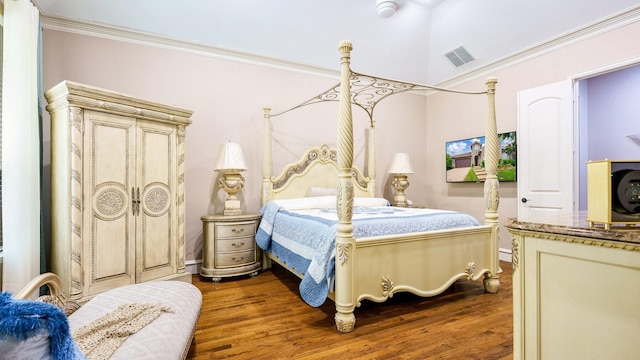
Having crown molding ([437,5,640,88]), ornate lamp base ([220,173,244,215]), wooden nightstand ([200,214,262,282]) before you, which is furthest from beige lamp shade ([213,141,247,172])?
crown molding ([437,5,640,88])

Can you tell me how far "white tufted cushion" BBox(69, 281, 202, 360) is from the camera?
1184 millimetres

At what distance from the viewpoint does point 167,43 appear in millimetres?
3461

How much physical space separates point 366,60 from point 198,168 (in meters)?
2.75

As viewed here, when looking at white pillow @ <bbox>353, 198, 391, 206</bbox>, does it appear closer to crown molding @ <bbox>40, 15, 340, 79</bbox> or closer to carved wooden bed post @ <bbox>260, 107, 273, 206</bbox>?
carved wooden bed post @ <bbox>260, 107, 273, 206</bbox>

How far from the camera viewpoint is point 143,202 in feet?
8.27

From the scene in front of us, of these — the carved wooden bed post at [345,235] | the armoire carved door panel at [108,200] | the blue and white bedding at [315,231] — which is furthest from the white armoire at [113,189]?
the carved wooden bed post at [345,235]

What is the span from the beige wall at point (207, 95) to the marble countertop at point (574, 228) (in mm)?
3217

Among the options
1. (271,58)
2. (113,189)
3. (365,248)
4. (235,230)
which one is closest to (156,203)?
(113,189)

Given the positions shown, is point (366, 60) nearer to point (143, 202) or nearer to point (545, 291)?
point (143, 202)

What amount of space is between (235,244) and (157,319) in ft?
6.26

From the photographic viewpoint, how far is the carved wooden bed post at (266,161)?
12.3 ft

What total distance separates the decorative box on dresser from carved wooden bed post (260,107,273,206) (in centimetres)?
292

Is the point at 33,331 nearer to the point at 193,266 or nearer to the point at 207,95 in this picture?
the point at 193,266

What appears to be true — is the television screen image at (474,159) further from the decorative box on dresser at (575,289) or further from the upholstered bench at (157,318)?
the upholstered bench at (157,318)
